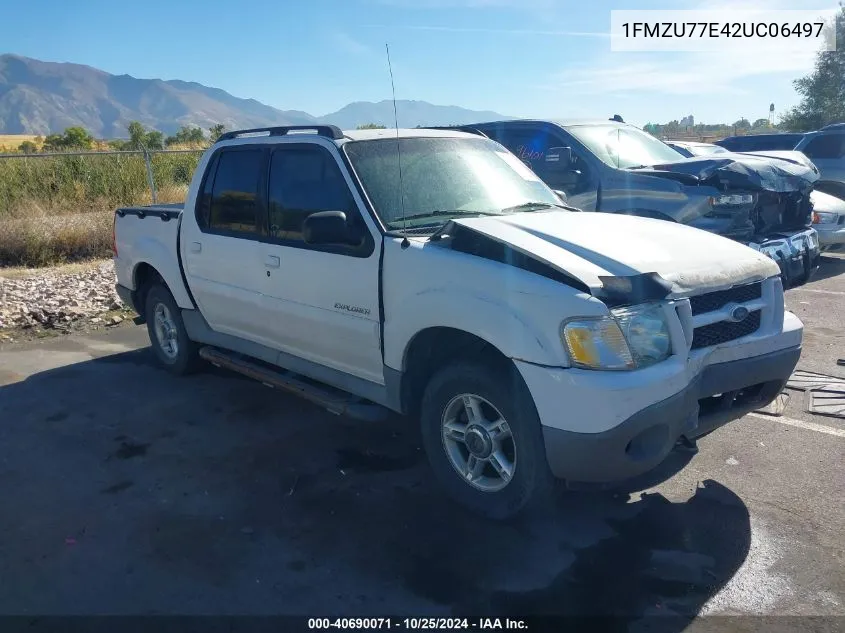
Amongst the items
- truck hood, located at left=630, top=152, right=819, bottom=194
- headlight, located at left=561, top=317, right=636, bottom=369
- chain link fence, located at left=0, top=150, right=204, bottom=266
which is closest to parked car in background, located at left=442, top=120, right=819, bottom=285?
truck hood, located at left=630, top=152, right=819, bottom=194

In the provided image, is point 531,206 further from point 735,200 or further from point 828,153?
point 828,153

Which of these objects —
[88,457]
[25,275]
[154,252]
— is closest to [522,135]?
[154,252]

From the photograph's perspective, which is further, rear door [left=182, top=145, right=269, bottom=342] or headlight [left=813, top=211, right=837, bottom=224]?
headlight [left=813, top=211, right=837, bottom=224]

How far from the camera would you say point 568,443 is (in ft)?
10.5

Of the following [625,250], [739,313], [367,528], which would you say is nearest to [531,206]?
[625,250]

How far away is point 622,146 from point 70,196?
10578 mm

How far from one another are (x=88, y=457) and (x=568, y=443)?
326cm

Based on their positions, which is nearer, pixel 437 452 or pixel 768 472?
pixel 437 452

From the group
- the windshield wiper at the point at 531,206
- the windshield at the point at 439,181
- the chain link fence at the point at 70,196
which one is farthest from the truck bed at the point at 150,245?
the chain link fence at the point at 70,196

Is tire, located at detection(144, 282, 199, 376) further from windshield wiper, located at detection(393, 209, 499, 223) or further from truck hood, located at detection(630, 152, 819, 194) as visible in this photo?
truck hood, located at detection(630, 152, 819, 194)

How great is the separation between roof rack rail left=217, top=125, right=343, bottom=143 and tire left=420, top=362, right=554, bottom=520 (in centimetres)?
184

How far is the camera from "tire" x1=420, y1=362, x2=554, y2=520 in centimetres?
341

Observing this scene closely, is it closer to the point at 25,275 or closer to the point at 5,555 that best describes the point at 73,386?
the point at 5,555

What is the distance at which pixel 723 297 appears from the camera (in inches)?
143
